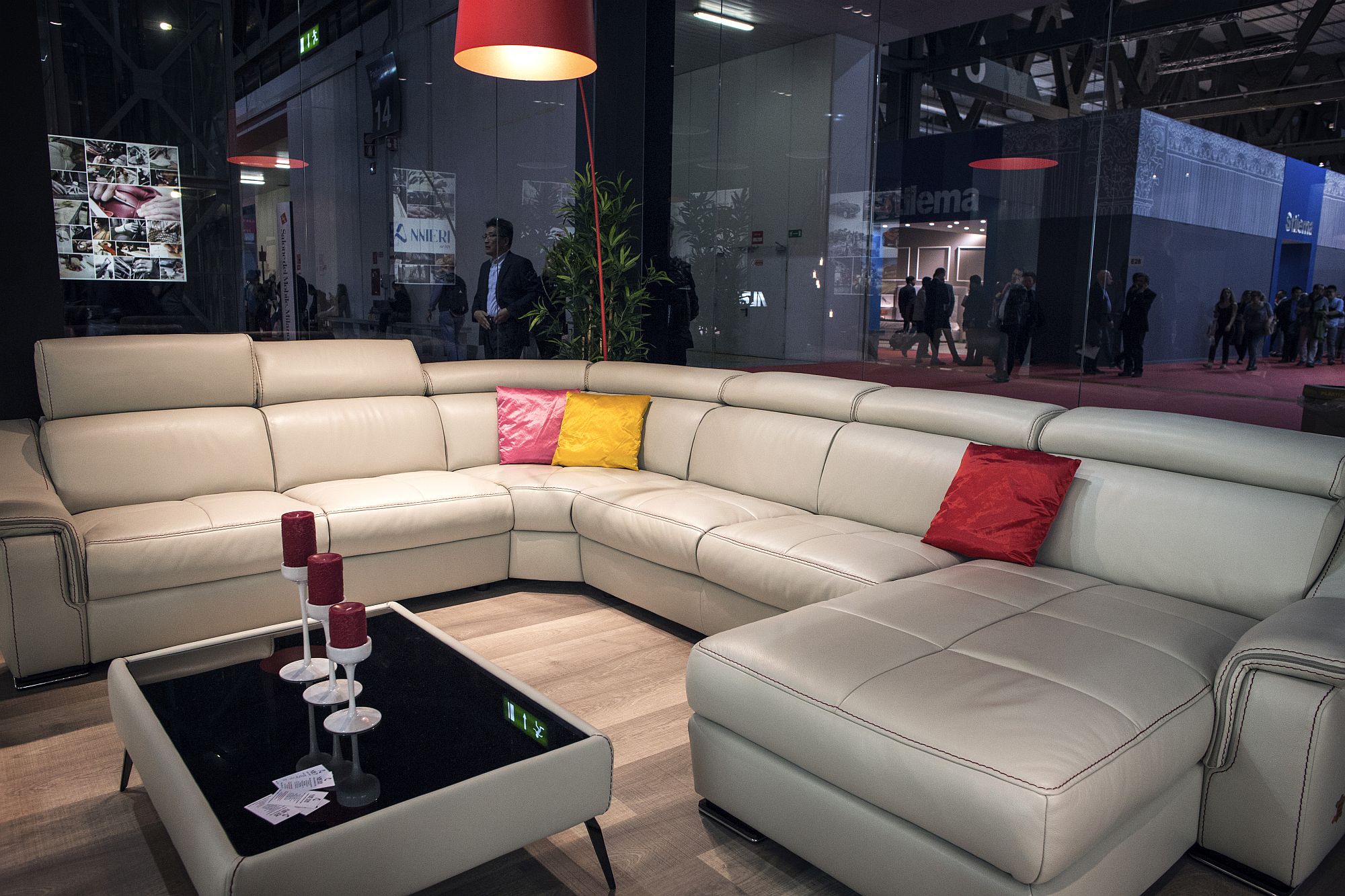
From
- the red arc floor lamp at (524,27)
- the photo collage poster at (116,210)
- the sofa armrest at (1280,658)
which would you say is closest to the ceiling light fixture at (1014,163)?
the red arc floor lamp at (524,27)

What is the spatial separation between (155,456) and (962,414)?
10.2ft

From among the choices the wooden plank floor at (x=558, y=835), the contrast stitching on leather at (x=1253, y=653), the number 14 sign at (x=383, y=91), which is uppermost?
the number 14 sign at (x=383, y=91)

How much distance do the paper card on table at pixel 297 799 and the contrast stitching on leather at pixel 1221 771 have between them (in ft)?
6.15

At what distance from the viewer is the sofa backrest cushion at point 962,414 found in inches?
121

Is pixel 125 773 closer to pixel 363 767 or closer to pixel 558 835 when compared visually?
pixel 363 767

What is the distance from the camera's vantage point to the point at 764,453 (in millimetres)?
3834

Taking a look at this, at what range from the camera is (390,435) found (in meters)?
4.22

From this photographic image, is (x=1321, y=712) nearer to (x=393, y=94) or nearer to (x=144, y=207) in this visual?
(x=144, y=207)

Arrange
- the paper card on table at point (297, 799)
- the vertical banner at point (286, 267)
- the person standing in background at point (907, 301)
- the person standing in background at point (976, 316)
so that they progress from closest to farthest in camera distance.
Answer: the paper card on table at point (297, 799)
the person standing in background at point (976, 316)
the vertical banner at point (286, 267)
the person standing in background at point (907, 301)

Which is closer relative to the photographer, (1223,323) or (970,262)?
(1223,323)

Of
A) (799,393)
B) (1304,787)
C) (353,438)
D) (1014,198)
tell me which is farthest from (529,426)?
(1304,787)

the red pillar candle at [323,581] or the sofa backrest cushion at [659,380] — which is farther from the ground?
the sofa backrest cushion at [659,380]

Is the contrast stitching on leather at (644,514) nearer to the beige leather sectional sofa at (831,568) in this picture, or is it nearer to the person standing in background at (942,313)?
the beige leather sectional sofa at (831,568)

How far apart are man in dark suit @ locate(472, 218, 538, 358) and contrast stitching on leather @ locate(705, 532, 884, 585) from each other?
3.00 metres
